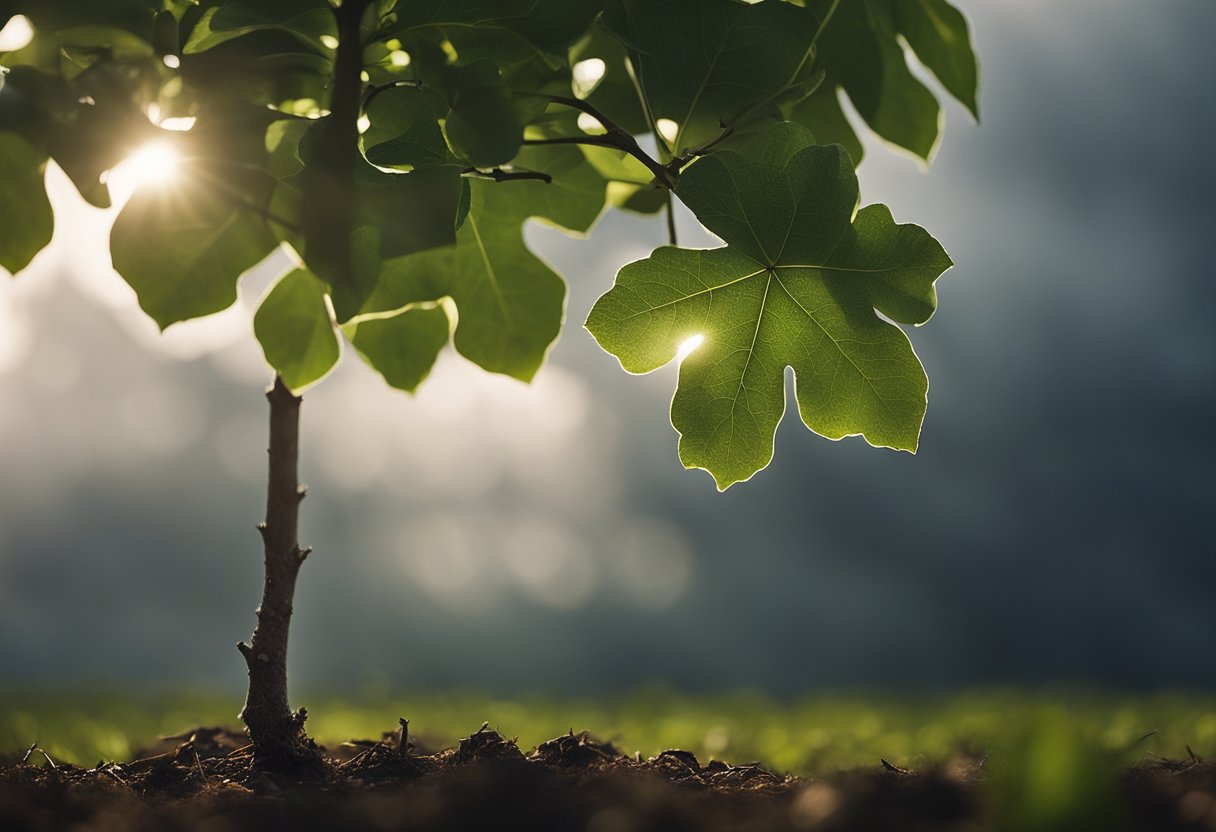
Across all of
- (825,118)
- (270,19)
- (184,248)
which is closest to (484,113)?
(270,19)

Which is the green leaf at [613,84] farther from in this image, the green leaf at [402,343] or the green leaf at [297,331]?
the green leaf at [297,331]

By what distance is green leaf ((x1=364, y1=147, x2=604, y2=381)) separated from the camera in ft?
6.72

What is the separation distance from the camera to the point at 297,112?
1972 mm

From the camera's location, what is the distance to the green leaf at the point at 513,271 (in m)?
2.05

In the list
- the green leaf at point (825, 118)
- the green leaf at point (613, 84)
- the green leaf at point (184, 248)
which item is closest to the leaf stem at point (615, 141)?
the green leaf at point (613, 84)

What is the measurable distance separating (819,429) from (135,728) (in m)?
2.96

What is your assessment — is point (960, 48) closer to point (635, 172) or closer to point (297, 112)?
point (635, 172)

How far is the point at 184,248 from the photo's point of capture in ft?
6.05

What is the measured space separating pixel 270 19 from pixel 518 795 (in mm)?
1232

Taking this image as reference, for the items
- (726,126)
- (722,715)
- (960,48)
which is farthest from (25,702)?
(960,48)

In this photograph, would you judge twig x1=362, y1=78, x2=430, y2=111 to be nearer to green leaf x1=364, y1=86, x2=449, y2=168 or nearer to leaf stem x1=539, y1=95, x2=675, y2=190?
green leaf x1=364, y1=86, x2=449, y2=168

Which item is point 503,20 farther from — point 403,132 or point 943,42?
point 943,42

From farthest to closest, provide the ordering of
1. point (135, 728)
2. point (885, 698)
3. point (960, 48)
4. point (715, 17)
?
point (885, 698) < point (135, 728) < point (960, 48) < point (715, 17)

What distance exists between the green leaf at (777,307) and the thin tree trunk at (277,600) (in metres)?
0.83
